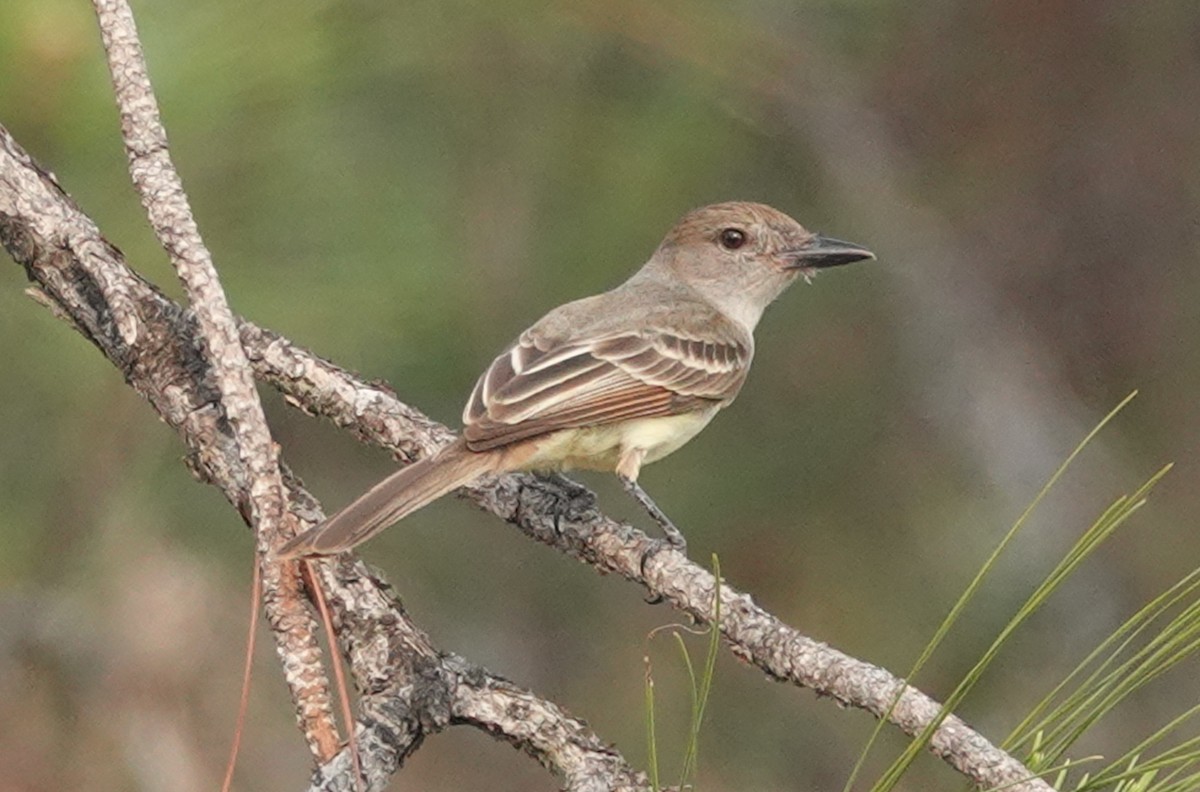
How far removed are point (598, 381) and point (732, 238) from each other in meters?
0.91

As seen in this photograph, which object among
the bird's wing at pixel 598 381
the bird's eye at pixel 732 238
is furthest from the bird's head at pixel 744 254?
the bird's wing at pixel 598 381

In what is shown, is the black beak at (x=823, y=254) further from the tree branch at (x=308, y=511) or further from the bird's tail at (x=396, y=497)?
the tree branch at (x=308, y=511)

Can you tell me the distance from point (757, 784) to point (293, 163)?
2.02 metres

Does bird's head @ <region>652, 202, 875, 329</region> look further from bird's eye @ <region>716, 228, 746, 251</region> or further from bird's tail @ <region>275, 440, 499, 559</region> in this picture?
bird's tail @ <region>275, 440, 499, 559</region>

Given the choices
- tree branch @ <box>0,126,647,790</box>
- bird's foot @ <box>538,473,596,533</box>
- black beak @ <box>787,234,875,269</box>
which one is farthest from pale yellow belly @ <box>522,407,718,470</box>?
tree branch @ <box>0,126,647,790</box>

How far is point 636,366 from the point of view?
4.27m

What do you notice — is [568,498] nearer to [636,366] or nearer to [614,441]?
[614,441]

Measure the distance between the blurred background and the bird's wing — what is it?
20 centimetres

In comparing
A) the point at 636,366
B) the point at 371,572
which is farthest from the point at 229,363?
the point at 636,366

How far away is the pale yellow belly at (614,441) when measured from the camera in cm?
386

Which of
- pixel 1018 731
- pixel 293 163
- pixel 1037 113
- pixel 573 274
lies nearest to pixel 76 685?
pixel 293 163

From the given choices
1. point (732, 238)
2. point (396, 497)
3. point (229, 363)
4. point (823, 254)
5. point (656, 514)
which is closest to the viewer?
point (229, 363)

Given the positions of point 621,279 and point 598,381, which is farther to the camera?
point 621,279

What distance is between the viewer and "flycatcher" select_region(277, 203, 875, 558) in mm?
3416
